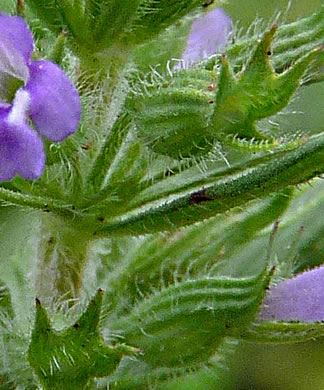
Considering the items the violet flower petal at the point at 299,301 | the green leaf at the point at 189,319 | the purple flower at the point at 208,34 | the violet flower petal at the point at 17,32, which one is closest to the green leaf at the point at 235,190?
the green leaf at the point at 189,319

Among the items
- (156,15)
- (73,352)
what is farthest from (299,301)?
(156,15)

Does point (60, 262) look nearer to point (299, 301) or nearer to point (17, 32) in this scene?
point (299, 301)

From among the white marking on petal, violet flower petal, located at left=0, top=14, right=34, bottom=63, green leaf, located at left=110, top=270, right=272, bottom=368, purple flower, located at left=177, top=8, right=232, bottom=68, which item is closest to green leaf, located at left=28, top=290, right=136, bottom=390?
green leaf, located at left=110, top=270, right=272, bottom=368

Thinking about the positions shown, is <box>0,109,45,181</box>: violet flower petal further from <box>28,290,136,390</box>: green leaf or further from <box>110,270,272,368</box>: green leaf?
<box>110,270,272,368</box>: green leaf

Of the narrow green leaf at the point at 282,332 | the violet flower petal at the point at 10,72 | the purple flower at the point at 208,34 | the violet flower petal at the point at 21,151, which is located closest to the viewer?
the violet flower petal at the point at 21,151

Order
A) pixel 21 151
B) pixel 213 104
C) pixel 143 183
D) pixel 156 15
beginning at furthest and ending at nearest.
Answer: pixel 143 183 < pixel 156 15 < pixel 213 104 < pixel 21 151

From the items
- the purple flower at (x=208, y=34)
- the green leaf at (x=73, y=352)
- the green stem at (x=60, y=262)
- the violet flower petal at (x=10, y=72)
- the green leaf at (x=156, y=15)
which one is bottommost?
the green stem at (x=60, y=262)

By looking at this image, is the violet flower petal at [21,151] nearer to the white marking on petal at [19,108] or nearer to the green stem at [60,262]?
the white marking on petal at [19,108]
